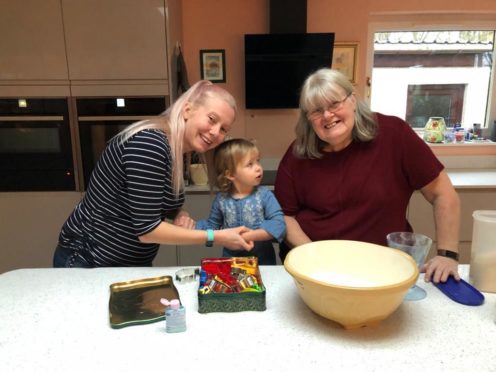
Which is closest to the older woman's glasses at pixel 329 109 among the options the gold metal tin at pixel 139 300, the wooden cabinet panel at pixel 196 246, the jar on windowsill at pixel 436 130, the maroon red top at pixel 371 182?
the maroon red top at pixel 371 182

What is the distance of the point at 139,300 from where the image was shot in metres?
1.04

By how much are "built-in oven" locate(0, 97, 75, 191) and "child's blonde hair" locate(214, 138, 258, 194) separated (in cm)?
157

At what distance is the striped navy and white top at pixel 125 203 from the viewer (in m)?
1.11

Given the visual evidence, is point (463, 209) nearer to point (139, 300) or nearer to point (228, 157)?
point (228, 157)

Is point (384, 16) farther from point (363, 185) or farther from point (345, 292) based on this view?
point (345, 292)

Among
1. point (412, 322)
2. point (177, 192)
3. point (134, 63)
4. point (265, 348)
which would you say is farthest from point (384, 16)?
point (265, 348)

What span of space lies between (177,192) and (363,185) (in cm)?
64

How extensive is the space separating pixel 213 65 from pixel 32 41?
1178 mm

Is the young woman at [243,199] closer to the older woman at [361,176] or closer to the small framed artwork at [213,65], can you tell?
the older woman at [361,176]

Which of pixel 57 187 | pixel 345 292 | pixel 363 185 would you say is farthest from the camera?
pixel 57 187

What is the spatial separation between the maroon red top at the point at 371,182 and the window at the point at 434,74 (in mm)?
1850

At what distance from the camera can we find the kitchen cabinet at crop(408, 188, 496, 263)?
2.61 metres

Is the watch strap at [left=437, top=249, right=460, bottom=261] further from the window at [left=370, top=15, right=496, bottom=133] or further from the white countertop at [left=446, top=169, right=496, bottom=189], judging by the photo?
the window at [left=370, top=15, right=496, bottom=133]

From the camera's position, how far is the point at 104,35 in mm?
2465
